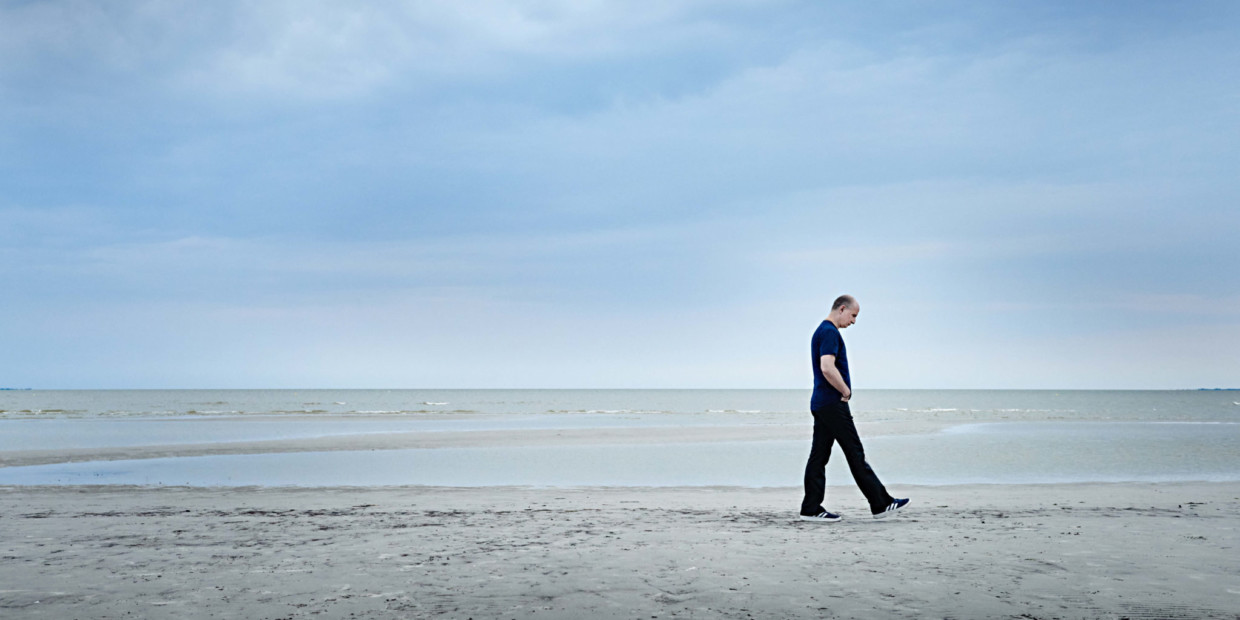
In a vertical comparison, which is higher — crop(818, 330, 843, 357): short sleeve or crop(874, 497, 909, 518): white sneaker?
crop(818, 330, 843, 357): short sleeve

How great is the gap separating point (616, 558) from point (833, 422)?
3.11 m

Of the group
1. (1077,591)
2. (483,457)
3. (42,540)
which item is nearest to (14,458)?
(483,457)

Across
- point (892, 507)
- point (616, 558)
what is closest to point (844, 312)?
point (892, 507)

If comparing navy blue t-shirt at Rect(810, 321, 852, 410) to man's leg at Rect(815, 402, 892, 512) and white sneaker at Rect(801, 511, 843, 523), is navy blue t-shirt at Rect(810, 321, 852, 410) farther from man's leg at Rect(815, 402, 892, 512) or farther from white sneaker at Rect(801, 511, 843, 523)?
white sneaker at Rect(801, 511, 843, 523)

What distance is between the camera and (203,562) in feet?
21.1

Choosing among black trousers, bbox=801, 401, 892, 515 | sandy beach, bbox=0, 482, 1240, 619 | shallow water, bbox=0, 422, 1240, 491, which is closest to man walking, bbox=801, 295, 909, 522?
black trousers, bbox=801, 401, 892, 515

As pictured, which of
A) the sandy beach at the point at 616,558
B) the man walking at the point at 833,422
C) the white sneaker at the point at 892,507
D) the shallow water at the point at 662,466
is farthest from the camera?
the shallow water at the point at 662,466

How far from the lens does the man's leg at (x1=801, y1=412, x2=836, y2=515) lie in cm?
858

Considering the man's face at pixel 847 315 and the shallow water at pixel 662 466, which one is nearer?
the man's face at pixel 847 315

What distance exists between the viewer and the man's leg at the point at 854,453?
27.9ft

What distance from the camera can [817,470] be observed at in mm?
8688

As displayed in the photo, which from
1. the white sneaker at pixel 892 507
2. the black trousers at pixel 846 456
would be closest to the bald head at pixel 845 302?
the black trousers at pixel 846 456

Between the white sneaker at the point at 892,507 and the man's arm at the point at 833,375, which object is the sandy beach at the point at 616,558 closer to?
the white sneaker at the point at 892,507

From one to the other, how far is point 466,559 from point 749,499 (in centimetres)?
494
